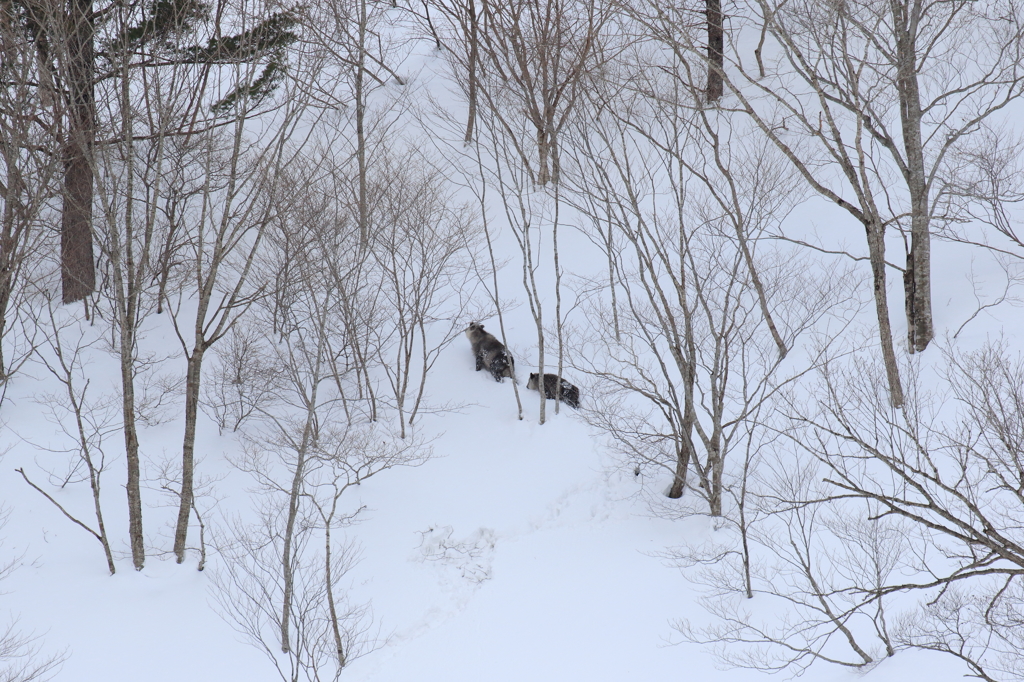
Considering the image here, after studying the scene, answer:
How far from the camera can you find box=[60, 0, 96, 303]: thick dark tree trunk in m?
11.4

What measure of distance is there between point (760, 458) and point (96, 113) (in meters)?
12.1

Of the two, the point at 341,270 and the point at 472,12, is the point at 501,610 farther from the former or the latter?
the point at 472,12

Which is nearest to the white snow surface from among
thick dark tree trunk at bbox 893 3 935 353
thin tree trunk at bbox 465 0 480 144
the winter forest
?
the winter forest

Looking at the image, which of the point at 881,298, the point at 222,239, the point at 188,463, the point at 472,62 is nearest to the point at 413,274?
the point at 222,239

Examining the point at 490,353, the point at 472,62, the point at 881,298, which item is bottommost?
the point at 881,298

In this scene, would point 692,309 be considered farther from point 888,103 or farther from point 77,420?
point 77,420

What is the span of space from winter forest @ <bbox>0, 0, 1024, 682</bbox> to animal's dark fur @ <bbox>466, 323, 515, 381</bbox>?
7cm

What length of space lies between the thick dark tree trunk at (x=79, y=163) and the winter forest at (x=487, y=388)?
13cm

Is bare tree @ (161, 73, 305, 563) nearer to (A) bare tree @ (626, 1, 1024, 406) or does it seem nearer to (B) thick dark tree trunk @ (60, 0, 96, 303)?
(B) thick dark tree trunk @ (60, 0, 96, 303)

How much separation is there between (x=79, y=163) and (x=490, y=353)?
863cm

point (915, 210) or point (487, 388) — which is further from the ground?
point (915, 210)

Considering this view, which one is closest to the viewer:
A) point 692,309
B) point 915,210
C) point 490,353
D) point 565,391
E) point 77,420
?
point 915,210

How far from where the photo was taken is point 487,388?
48.7ft

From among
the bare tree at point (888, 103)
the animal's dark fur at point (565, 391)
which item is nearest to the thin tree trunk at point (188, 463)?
the animal's dark fur at point (565, 391)
